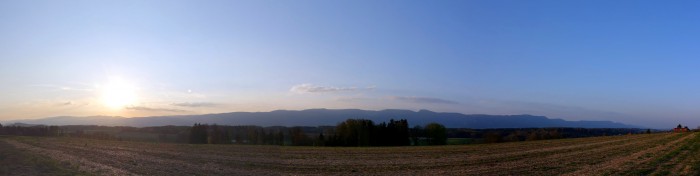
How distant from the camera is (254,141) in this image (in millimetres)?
113312

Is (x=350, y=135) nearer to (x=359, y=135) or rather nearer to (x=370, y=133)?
(x=359, y=135)

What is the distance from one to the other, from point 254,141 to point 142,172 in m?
88.8

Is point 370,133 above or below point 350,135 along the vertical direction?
above

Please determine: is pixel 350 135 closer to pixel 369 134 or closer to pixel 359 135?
pixel 359 135

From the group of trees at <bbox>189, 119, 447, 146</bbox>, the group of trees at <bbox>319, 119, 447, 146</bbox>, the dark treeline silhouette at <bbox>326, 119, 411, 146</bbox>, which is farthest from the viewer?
the group of trees at <bbox>189, 119, 447, 146</bbox>

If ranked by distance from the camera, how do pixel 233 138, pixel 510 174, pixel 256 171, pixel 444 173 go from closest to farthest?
pixel 510 174 < pixel 444 173 < pixel 256 171 < pixel 233 138

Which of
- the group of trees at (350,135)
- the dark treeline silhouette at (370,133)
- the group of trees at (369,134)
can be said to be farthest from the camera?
the group of trees at (350,135)

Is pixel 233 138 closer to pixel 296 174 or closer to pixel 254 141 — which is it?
pixel 254 141

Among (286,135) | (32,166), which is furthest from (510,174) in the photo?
(286,135)

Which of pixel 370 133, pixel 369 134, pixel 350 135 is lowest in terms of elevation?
pixel 350 135

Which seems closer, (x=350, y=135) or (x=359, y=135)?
(x=359, y=135)

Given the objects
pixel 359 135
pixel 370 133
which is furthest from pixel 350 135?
pixel 370 133

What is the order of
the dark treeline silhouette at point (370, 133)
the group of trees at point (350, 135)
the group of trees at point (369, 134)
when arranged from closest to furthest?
the group of trees at point (369, 134) < the dark treeline silhouette at point (370, 133) < the group of trees at point (350, 135)

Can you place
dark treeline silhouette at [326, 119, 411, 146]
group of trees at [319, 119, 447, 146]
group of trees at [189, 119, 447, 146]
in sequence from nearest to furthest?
group of trees at [319, 119, 447, 146] → dark treeline silhouette at [326, 119, 411, 146] → group of trees at [189, 119, 447, 146]
